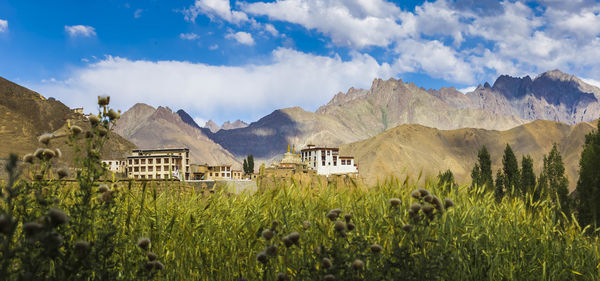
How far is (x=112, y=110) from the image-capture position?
416 centimetres

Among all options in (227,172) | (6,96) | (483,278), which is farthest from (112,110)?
(6,96)

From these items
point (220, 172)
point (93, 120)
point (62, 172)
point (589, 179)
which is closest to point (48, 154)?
point (62, 172)

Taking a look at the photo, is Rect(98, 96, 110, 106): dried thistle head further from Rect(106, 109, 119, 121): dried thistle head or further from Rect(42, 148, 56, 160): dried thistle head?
Rect(42, 148, 56, 160): dried thistle head

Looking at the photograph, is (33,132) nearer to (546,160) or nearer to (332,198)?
(546,160)

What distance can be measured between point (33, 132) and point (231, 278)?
134 metres

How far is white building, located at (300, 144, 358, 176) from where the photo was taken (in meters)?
88.8

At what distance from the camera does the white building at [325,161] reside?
88.8 meters

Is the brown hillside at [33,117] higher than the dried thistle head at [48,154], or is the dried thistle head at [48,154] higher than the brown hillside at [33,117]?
the brown hillside at [33,117]

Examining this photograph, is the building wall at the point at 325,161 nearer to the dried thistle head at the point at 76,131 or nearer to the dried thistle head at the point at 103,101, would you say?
the dried thistle head at the point at 103,101

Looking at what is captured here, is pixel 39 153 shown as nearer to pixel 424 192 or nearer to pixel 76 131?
pixel 76 131

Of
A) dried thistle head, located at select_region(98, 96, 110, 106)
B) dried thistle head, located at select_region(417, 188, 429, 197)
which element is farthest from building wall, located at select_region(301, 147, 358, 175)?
dried thistle head, located at select_region(417, 188, 429, 197)

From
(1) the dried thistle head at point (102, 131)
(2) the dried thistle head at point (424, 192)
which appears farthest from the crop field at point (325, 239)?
(1) the dried thistle head at point (102, 131)

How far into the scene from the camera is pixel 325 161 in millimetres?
89562

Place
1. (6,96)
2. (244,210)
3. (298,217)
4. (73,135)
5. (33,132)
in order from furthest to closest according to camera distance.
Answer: (6,96) < (33,132) < (244,210) < (298,217) < (73,135)
